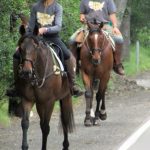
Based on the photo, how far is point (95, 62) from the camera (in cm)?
1628

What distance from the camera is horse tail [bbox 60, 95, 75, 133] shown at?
12.8 m

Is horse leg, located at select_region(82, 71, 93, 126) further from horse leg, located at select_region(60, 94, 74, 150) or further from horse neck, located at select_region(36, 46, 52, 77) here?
horse neck, located at select_region(36, 46, 52, 77)

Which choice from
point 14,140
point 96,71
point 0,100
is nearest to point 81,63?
point 96,71

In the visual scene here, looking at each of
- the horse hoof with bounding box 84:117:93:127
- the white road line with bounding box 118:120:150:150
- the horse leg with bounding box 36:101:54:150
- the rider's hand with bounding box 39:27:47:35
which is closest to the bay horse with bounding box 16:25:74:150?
the horse leg with bounding box 36:101:54:150

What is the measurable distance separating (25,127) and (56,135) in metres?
2.82

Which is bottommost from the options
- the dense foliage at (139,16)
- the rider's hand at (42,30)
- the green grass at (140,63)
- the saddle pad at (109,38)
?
the green grass at (140,63)

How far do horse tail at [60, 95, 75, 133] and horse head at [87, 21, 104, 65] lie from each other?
345 centimetres

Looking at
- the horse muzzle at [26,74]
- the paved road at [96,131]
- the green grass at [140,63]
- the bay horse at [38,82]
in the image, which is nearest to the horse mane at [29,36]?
the bay horse at [38,82]

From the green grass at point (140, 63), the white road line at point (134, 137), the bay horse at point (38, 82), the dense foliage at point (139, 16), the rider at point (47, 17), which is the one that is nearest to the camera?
the bay horse at point (38, 82)

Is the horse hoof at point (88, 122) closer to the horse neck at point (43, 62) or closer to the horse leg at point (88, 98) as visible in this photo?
the horse leg at point (88, 98)

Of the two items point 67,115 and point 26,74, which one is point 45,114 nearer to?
point 26,74

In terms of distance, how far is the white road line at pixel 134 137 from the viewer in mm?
12653

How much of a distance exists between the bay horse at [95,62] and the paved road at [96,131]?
429 mm

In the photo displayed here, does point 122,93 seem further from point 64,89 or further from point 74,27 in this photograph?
point 64,89
